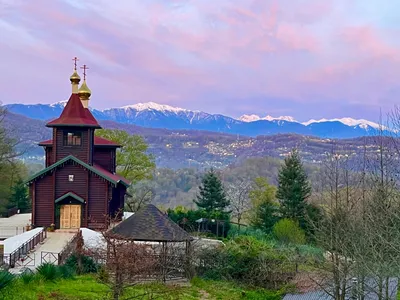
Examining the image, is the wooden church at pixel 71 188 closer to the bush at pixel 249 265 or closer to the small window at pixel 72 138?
the small window at pixel 72 138

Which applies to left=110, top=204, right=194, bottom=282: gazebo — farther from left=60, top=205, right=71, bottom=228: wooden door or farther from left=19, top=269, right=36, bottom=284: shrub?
left=60, top=205, right=71, bottom=228: wooden door

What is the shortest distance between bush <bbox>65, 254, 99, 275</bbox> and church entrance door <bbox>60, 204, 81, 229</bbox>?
8.85 metres

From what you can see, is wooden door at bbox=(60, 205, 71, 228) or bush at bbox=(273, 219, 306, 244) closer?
bush at bbox=(273, 219, 306, 244)

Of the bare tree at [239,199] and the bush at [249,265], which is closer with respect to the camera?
the bush at [249,265]

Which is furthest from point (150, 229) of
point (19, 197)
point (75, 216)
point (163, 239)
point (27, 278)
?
point (19, 197)

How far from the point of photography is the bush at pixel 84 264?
52.3 ft

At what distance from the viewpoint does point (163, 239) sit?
16859mm

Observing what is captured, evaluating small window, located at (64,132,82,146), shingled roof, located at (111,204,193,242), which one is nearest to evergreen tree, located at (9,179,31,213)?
small window, located at (64,132,82,146)

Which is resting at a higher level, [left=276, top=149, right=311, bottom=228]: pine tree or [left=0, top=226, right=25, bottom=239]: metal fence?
[left=276, top=149, right=311, bottom=228]: pine tree

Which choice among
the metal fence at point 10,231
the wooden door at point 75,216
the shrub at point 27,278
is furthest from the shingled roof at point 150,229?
the metal fence at point 10,231

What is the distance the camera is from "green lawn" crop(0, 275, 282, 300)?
10488 millimetres

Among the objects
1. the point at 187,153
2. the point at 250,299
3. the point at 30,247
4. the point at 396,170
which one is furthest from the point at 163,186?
the point at 187,153

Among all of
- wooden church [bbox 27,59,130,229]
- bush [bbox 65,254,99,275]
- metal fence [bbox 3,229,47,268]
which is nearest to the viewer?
bush [bbox 65,254,99,275]

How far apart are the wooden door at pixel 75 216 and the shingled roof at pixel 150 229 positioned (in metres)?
8.43
